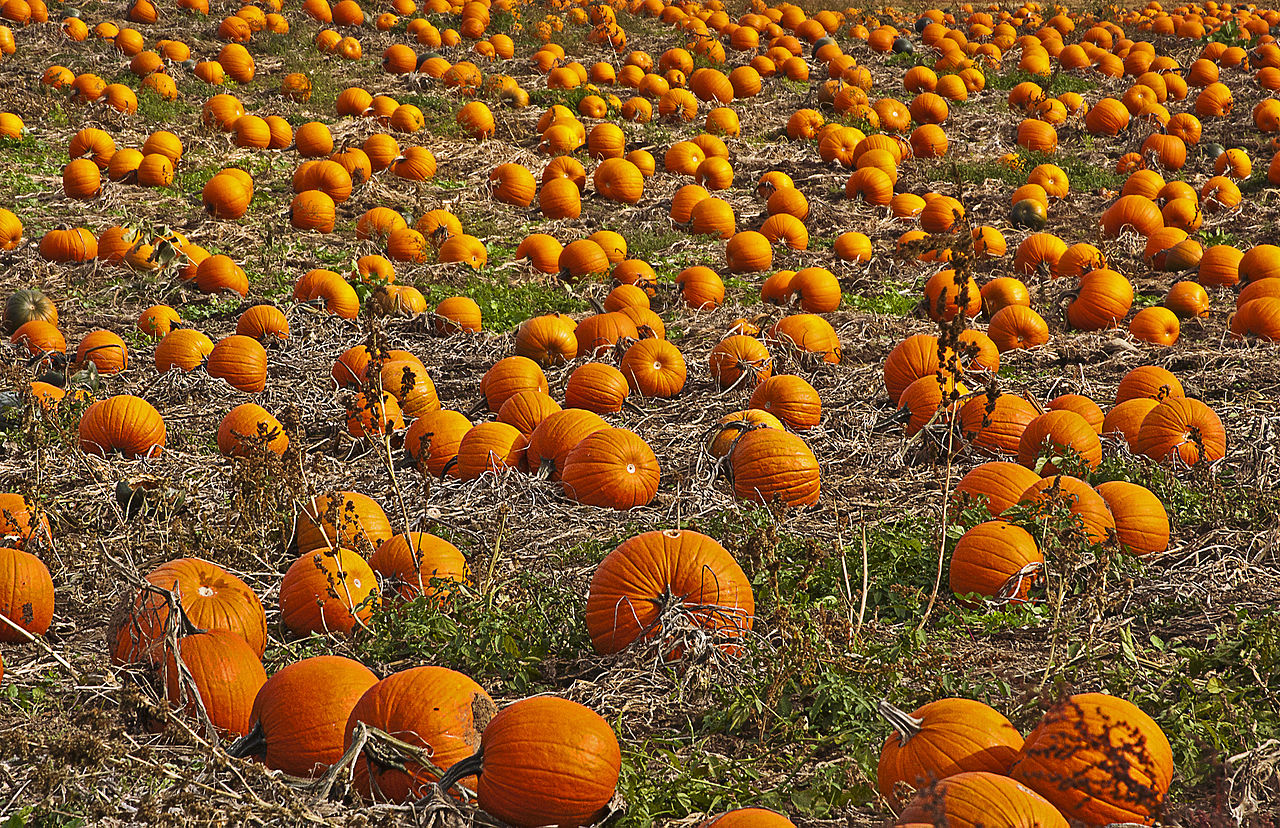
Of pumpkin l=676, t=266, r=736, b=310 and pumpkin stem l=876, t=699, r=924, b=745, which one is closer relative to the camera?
pumpkin stem l=876, t=699, r=924, b=745

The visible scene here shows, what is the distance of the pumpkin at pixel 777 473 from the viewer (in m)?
5.63

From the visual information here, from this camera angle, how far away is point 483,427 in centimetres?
620

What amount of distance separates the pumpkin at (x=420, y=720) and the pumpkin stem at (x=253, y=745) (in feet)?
0.92

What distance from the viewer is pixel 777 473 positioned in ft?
18.5

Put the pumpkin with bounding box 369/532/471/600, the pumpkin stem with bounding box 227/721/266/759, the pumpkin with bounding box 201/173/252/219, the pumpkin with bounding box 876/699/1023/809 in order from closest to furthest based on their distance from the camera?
1. the pumpkin with bounding box 876/699/1023/809
2. the pumpkin stem with bounding box 227/721/266/759
3. the pumpkin with bounding box 369/532/471/600
4. the pumpkin with bounding box 201/173/252/219

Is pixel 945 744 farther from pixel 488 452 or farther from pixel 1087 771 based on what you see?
pixel 488 452

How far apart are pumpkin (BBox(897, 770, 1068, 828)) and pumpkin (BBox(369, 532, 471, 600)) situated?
2.52 m

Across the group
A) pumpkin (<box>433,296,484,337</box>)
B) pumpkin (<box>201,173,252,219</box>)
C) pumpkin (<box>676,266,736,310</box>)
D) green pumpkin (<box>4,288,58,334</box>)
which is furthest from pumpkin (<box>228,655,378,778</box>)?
pumpkin (<box>201,173,252,219</box>)

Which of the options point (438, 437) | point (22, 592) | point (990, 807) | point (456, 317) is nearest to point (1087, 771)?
point (990, 807)

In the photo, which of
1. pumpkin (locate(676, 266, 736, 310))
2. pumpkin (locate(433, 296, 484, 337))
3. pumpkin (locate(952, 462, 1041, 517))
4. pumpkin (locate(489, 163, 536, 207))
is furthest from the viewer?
pumpkin (locate(489, 163, 536, 207))

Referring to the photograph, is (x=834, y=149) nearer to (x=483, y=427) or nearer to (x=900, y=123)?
(x=900, y=123)

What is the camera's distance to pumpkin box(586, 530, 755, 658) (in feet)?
13.8

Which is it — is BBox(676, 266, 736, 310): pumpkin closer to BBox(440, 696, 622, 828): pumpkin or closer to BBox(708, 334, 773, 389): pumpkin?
BBox(708, 334, 773, 389): pumpkin

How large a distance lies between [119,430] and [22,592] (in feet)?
6.56
